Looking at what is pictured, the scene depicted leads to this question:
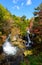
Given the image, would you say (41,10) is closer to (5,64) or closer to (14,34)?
(14,34)

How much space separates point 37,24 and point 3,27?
4.09 m

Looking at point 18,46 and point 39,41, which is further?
point 18,46

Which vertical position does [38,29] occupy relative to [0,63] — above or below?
above

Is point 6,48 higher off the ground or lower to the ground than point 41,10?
lower

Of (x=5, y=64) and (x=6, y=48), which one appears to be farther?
(x=6, y=48)

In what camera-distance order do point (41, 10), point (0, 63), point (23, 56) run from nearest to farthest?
point (0, 63) < point (41, 10) < point (23, 56)

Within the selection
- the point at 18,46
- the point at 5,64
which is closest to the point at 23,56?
Answer: the point at 18,46

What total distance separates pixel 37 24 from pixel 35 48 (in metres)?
3.39

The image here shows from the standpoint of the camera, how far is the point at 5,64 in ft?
98.8

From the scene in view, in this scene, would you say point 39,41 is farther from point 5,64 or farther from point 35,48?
point 5,64

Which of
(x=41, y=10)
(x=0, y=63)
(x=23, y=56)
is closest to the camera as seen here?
(x=0, y=63)

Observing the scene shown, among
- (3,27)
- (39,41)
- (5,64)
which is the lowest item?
(5,64)

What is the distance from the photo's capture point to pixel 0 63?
29.6 metres

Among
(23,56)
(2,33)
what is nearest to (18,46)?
(23,56)
